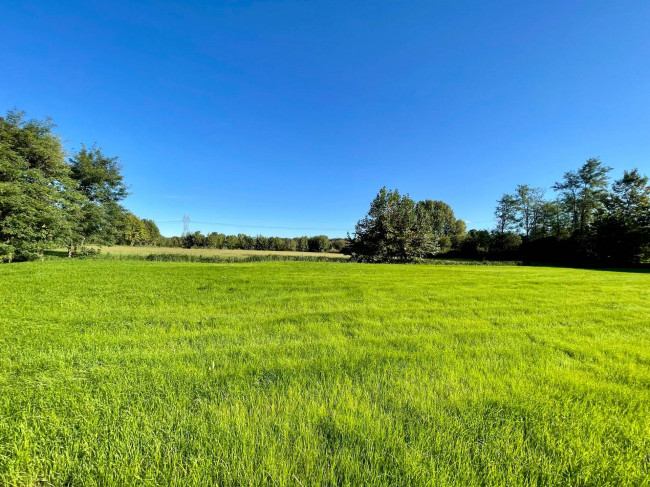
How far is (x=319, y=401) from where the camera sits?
2256mm

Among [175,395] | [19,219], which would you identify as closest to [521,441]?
[175,395]

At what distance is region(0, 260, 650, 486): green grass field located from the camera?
61.3 inches

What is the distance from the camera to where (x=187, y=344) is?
3770mm

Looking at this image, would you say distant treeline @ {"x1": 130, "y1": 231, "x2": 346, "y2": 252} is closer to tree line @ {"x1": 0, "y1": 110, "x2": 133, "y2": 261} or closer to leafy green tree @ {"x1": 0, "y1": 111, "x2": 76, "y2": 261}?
tree line @ {"x1": 0, "y1": 110, "x2": 133, "y2": 261}

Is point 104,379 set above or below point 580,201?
below

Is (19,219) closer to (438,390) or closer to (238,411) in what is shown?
(238,411)

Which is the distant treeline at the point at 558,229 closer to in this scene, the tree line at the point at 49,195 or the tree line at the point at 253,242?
the tree line at the point at 49,195

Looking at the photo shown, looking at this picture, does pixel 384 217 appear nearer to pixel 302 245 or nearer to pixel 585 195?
pixel 585 195

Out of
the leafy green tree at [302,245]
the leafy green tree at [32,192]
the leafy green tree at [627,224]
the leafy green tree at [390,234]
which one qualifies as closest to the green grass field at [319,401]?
the leafy green tree at [32,192]

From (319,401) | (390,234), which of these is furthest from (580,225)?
(319,401)

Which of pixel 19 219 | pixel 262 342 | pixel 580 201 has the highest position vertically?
pixel 580 201

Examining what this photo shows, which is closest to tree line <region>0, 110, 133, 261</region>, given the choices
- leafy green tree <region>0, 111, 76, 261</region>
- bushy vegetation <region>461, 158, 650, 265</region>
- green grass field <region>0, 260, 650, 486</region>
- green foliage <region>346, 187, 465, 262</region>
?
leafy green tree <region>0, 111, 76, 261</region>

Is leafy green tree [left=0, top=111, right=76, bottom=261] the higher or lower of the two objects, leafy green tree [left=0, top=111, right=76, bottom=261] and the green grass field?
the higher

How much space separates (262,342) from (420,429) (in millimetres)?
2713
